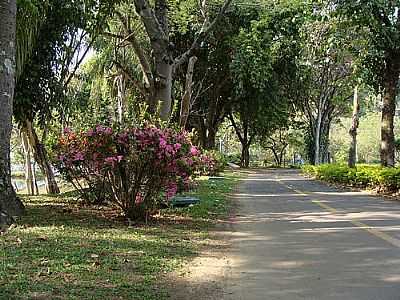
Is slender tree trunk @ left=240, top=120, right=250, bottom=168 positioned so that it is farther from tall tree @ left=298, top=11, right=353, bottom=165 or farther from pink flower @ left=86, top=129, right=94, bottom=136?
pink flower @ left=86, top=129, right=94, bottom=136

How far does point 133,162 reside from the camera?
9703 mm

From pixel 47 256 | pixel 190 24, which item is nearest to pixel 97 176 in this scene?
pixel 47 256

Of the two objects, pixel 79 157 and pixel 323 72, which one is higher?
pixel 323 72

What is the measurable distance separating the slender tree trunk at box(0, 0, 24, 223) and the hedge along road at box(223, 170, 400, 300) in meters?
4.21

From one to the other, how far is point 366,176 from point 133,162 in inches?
556

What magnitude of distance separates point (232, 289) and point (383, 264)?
7.73ft

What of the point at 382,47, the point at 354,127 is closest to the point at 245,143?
the point at 354,127

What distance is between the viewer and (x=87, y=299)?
504 centimetres

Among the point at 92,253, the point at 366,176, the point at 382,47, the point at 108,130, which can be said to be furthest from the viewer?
the point at 366,176

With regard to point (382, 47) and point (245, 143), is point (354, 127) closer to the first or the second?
point (382, 47)

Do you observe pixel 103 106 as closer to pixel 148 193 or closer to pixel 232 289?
pixel 148 193

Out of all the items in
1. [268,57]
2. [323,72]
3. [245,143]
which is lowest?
[245,143]

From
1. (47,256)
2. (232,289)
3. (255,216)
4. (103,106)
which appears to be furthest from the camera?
(255,216)

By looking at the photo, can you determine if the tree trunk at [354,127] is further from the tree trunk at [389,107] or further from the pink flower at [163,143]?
the pink flower at [163,143]
